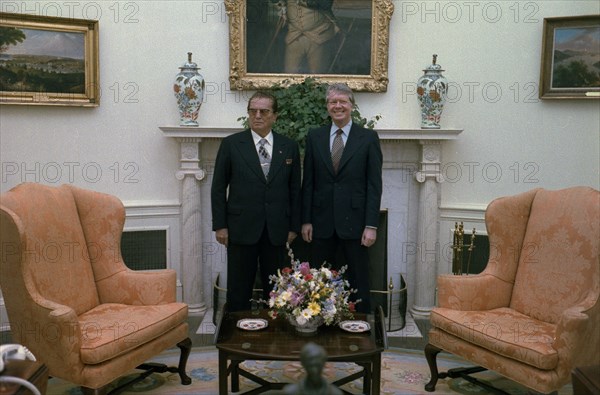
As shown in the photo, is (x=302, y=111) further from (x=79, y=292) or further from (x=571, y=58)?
(x=571, y=58)

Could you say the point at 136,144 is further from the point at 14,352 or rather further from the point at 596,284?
the point at 596,284

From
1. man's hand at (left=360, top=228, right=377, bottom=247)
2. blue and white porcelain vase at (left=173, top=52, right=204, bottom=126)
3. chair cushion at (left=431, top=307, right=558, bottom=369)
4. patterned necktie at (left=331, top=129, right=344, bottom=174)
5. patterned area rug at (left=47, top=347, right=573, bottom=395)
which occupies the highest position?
blue and white porcelain vase at (left=173, top=52, right=204, bottom=126)

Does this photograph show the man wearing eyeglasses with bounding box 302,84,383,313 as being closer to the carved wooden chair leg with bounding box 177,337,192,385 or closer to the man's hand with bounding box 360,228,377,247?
the man's hand with bounding box 360,228,377,247

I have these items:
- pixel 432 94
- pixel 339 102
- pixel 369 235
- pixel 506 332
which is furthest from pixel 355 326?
pixel 432 94

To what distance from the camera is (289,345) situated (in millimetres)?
2730

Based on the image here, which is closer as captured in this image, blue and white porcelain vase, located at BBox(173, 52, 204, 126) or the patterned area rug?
the patterned area rug

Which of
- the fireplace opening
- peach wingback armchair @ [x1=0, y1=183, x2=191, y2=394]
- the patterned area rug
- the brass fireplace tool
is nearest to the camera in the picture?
peach wingback armchair @ [x1=0, y1=183, x2=191, y2=394]

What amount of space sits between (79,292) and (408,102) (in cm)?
298

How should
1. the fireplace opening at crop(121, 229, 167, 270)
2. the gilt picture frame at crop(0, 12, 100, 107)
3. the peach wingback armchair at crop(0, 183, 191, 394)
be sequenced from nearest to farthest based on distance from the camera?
the peach wingback armchair at crop(0, 183, 191, 394)
the gilt picture frame at crop(0, 12, 100, 107)
the fireplace opening at crop(121, 229, 167, 270)

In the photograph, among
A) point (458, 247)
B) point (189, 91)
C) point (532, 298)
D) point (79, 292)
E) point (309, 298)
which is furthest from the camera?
point (458, 247)

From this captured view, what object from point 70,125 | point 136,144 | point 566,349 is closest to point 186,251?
point 136,144

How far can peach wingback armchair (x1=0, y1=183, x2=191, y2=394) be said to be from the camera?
9.11 feet

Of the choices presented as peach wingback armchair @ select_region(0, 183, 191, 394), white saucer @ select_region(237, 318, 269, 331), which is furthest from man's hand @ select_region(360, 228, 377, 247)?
peach wingback armchair @ select_region(0, 183, 191, 394)

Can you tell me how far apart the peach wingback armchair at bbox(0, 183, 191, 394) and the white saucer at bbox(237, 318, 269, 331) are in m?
0.48
